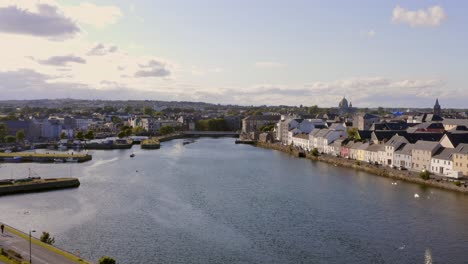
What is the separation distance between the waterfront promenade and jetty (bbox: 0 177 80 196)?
32.5ft

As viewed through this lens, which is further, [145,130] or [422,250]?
[145,130]

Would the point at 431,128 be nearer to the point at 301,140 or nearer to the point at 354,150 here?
the point at 354,150

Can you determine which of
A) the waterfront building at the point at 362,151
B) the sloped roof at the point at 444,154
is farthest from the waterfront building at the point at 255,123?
the sloped roof at the point at 444,154

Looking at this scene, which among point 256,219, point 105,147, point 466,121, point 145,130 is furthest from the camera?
point 145,130

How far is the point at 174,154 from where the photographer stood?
4497 centimetres

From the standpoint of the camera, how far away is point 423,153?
29.1 metres

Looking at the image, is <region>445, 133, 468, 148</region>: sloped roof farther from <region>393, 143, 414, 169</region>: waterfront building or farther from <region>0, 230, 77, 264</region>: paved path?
<region>0, 230, 77, 264</region>: paved path

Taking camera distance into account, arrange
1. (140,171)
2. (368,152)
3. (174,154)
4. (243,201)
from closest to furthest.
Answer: (243,201) → (140,171) → (368,152) → (174,154)

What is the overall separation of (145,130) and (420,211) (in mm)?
60572

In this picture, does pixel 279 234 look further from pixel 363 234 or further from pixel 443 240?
pixel 443 240

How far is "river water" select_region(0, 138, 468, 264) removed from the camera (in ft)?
49.0

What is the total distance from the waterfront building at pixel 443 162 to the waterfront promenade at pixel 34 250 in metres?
21.1

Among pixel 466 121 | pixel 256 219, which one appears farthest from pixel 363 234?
pixel 466 121

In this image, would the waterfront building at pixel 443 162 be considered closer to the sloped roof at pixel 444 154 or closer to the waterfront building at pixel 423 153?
the sloped roof at pixel 444 154
